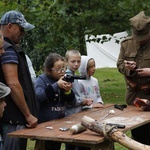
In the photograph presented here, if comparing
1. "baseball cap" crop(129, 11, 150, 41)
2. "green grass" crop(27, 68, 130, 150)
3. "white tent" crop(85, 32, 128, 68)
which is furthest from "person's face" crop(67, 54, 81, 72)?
"white tent" crop(85, 32, 128, 68)

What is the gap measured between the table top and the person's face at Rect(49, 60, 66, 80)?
446 mm

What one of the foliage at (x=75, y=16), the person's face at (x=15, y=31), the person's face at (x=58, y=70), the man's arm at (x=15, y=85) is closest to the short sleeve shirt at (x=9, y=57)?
the man's arm at (x=15, y=85)

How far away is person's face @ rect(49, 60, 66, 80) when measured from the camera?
15.2ft

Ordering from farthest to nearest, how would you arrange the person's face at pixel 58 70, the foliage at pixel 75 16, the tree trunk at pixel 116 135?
the foliage at pixel 75 16 → the person's face at pixel 58 70 → the tree trunk at pixel 116 135

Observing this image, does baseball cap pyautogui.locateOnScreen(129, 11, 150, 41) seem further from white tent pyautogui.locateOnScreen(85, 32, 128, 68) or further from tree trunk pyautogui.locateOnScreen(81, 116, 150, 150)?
white tent pyautogui.locateOnScreen(85, 32, 128, 68)

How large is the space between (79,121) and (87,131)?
439 millimetres

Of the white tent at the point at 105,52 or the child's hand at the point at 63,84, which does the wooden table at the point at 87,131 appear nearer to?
the child's hand at the point at 63,84

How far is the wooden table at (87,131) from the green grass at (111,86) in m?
5.16

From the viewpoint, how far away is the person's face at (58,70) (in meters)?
4.63

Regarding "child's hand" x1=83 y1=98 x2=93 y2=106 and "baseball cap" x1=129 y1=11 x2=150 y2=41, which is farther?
"baseball cap" x1=129 y1=11 x2=150 y2=41

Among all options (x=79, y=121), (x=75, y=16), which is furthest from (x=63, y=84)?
(x=75, y=16)

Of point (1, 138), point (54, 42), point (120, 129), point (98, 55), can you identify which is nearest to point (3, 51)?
point (1, 138)

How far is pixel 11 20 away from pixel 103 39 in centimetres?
593

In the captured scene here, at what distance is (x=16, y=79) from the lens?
13.1ft
